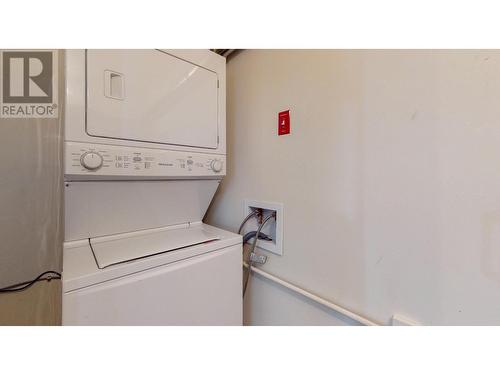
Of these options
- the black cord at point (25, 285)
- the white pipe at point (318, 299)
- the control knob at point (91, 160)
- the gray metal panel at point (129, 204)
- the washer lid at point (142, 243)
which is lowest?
the black cord at point (25, 285)

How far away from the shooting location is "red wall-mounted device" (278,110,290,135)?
1.19 meters

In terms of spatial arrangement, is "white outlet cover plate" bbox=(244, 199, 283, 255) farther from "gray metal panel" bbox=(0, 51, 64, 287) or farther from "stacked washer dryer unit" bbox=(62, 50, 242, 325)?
"gray metal panel" bbox=(0, 51, 64, 287)

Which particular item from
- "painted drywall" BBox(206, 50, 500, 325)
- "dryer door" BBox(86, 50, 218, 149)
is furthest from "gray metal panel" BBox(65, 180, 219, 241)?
"painted drywall" BBox(206, 50, 500, 325)

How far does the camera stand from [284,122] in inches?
47.6

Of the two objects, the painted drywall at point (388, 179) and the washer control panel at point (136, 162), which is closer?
the painted drywall at point (388, 179)

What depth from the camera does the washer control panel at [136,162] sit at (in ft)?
2.83

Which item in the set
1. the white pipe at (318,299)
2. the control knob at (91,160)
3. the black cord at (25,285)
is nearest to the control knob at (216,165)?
the control knob at (91,160)

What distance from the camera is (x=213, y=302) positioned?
1051mm

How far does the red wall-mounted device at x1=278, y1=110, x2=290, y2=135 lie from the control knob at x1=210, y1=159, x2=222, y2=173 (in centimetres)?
43

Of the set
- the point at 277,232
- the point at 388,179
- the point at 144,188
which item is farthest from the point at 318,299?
the point at 144,188

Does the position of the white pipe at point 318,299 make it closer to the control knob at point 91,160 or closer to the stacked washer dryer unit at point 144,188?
the stacked washer dryer unit at point 144,188

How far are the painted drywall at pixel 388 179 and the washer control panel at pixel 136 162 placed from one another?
391 mm

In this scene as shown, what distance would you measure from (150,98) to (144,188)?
49 centimetres
